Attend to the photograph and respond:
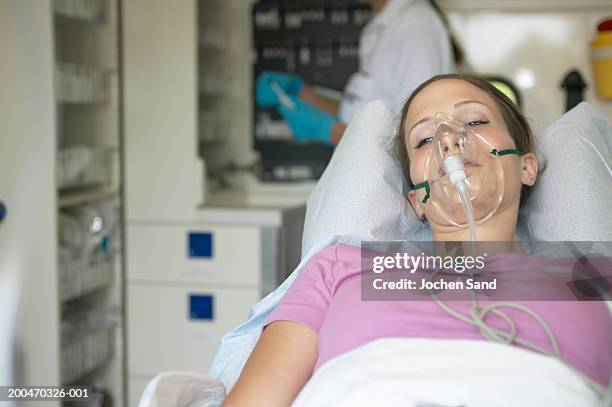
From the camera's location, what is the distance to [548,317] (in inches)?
49.1

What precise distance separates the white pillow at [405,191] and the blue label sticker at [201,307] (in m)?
1.32

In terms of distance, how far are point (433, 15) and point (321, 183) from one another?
1.13 meters

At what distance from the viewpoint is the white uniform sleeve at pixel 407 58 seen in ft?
8.70

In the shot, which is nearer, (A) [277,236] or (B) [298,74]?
(A) [277,236]

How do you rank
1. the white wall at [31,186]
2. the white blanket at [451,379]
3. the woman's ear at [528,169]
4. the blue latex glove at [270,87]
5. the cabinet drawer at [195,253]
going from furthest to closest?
the blue latex glove at [270,87] → the cabinet drawer at [195,253] → the white wall at [31,186] → the woman's ear at [528,169] → the white blanket at [451,379]

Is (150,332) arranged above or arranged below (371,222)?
below

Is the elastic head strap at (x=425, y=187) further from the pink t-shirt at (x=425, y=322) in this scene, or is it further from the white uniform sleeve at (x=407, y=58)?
the white uniform sleeve at (x=407, y=58)

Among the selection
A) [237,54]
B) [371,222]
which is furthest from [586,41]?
[371,222]

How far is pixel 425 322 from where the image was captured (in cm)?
127

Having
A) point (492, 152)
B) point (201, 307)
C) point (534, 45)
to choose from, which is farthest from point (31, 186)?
point (534, 45)

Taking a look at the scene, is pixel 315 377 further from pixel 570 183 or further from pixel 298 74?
pixel 298 74

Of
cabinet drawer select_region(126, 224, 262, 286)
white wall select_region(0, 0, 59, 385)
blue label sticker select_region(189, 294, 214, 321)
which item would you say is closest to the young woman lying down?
white wall select_region(0, 0, 59, 385)

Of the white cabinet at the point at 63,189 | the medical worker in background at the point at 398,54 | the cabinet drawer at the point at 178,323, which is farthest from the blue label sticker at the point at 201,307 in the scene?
the medical worker in background at the point at 398,54

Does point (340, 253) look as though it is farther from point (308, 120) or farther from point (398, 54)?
point (308, 120)
